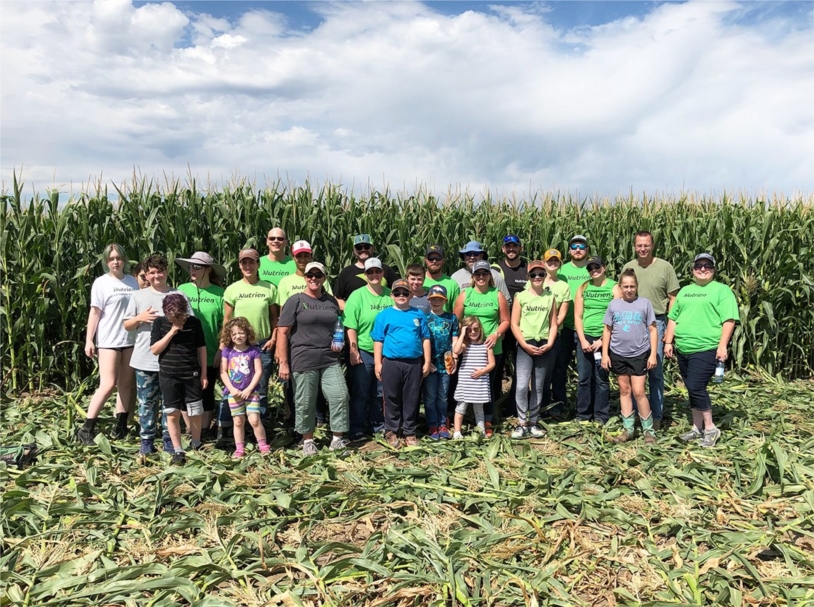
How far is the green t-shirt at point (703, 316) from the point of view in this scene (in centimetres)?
550

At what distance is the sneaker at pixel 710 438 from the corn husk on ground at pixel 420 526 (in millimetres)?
105

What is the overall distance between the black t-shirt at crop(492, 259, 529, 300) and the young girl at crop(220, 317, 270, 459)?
3.02 metres

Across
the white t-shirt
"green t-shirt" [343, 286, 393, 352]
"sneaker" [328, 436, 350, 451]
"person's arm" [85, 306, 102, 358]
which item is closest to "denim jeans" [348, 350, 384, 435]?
"green t-shirt" [343, 286, 393, 352]

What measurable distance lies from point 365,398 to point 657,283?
3500 mm

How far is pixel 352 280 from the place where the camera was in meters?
6.26

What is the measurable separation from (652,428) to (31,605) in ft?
17.7

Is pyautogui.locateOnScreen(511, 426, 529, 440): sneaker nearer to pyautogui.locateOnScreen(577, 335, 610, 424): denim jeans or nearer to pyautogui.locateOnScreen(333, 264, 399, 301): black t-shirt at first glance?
pyautogui.locateOnScreen(577, 335, 610, 424): denim jeans

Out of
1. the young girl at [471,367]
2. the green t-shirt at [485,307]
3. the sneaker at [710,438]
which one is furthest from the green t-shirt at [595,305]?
the sneaker at [710,438]

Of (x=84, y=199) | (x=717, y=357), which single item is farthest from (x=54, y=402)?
(x=717, y=357)

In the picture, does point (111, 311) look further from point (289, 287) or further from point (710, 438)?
point (710, 438)

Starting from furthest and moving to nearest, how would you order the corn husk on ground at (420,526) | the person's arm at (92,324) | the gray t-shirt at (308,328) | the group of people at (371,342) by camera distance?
1. the person's arm at (92,324)
2. the gray t-shirt at (308,328)
3. the group of people at (371,342)
4. the corn husk on ground at (420,526)

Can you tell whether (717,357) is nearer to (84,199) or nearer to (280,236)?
(280,236)

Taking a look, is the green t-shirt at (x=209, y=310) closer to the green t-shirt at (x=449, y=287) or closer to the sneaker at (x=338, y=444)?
the sneaker at (x=338, y=444)

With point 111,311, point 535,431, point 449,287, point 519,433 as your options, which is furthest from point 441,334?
point 111,311
